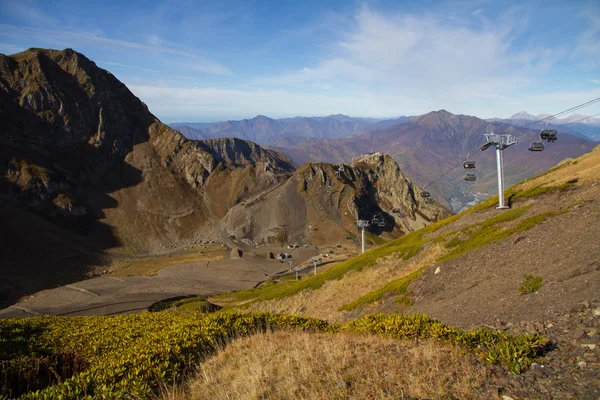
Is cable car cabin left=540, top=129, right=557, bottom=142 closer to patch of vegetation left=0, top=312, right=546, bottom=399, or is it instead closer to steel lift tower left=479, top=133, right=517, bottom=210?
steel lift tower left=479, top=133, right=517, bottom=210

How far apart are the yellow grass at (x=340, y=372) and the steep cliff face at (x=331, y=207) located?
408 feet

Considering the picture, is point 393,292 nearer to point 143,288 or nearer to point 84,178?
point 143,288

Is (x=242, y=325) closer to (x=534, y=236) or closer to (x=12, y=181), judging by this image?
(x=534, y=236)

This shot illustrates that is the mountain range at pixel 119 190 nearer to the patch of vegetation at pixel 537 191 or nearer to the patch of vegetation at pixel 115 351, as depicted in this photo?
the patch of vegetation at pixel 537 191

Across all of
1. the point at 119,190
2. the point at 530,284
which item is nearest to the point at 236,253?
the point at 119,190

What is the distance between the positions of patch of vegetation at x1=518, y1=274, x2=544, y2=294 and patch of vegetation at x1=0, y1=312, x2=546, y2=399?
24.6ft

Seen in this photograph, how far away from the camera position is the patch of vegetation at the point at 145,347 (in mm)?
8445

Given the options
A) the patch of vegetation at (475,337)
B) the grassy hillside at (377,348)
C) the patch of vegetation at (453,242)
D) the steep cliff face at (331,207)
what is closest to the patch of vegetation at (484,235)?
the patch of vegetation at (453,242)

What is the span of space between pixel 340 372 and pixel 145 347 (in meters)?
6.29

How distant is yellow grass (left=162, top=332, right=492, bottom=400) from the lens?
7547 mm

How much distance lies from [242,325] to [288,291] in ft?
128

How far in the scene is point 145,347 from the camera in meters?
11.0

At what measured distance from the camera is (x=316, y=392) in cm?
768

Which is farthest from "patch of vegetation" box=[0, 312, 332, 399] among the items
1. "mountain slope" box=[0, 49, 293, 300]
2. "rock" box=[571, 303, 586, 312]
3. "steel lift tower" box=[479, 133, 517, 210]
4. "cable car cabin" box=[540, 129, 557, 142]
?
"mountain slope" box=[0, 49, 293, 300]
